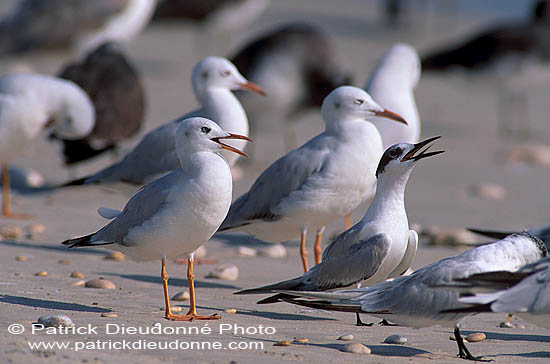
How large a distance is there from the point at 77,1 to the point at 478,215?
20.7 feet

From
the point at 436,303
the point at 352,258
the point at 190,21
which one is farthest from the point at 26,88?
the point at 190,21

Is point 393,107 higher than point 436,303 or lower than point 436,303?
higher

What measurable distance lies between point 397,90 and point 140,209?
3074mm

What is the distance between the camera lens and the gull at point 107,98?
357 inches

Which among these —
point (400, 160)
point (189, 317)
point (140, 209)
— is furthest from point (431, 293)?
point (140, 209)

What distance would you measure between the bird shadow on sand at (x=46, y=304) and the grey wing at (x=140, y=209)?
1.42 ft

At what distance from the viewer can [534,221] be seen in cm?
815

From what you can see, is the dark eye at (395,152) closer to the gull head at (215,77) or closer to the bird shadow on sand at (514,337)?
the bird shadow on sand at (514,337)

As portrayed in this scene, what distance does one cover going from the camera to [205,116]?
6836 mm

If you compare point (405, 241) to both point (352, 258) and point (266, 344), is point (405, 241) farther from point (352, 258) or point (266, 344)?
point (266, 344)

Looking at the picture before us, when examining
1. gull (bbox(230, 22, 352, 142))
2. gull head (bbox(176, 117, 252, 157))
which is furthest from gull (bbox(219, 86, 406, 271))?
gull (bbox(230, 22, 352, 142))

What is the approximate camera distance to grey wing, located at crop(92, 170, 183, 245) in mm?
4938

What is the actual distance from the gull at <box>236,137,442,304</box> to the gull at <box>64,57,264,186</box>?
1892mm

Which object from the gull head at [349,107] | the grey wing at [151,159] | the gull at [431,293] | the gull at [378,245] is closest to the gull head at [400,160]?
the gull at [378,245]
